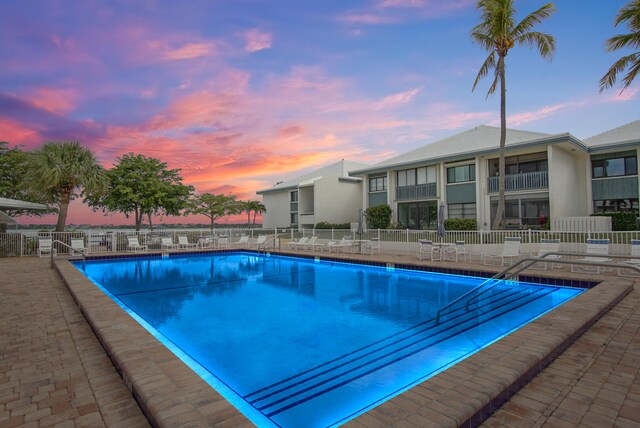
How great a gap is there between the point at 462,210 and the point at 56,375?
2177 centimetres

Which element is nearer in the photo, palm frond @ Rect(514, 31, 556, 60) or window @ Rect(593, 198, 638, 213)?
palm frond @ Rect(514, 31, 556, 60)

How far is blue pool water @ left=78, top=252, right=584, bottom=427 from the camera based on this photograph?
4172 mm

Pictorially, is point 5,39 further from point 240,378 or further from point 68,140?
point 240,378

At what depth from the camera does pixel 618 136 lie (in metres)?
19.4

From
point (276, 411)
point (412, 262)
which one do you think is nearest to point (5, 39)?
point (276, 411)

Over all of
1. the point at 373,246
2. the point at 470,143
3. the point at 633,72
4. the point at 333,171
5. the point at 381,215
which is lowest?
the point at 373,246

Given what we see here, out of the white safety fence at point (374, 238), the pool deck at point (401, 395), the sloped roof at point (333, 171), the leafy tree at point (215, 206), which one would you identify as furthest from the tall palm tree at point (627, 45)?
the leafy tree at point (215, 206)

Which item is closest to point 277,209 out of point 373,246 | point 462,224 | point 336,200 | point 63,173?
point 336,200

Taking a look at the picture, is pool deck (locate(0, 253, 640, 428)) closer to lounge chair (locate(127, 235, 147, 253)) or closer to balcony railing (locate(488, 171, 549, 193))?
lounge chair (locate(127, 235, 147, 253))

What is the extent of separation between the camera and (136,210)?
26.5 m

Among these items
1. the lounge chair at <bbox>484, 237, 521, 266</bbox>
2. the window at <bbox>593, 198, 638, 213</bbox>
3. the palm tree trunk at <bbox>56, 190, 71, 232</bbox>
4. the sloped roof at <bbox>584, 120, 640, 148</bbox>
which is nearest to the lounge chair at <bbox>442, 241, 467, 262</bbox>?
the lounge chair at <bbox>484, 237, 521, 266</bbox>

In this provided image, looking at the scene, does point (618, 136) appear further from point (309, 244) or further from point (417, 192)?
point (309, 244)

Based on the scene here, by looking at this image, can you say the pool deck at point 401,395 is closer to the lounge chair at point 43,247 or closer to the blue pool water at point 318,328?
the blue pool water at point 318,328

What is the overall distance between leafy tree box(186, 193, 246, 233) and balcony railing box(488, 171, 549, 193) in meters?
33.4
